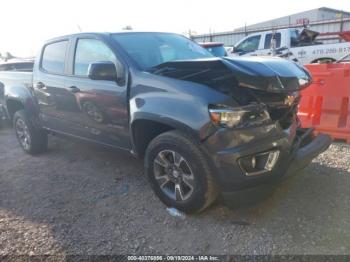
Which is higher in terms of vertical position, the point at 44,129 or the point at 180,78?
the point at 180,78

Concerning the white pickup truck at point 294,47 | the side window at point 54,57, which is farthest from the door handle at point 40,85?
the white pickup truck at point 294,47

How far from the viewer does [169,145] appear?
3.17 meters

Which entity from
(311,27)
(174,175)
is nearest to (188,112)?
(174,175)

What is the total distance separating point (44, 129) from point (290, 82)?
373cm

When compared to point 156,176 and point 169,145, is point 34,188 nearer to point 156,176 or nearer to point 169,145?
point 156,176

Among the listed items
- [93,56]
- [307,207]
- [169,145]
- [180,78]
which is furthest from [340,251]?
[93,56]

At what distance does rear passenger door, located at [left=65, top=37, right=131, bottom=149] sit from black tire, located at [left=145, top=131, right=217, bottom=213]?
51cm

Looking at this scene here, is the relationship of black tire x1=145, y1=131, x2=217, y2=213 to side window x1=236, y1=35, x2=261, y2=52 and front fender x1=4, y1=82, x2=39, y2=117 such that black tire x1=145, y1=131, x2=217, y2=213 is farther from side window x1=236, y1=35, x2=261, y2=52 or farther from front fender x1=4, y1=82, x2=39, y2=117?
side window x1=236, y1=35, x2=261, y2=52

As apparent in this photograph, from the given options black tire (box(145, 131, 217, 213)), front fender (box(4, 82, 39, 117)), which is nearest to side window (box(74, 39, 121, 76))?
black tire (box(145, 131, 217, 213))

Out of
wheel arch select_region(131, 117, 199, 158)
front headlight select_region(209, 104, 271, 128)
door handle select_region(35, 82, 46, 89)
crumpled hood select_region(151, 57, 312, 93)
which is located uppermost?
crumpled hood select_region(151, 57, 312, 93)

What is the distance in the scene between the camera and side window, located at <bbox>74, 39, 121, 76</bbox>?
12.6 ft

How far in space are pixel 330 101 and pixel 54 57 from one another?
13.4 feet

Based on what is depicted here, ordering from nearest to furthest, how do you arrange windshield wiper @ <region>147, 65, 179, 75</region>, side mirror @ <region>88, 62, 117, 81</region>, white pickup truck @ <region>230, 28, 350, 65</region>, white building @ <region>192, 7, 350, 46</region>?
windshield wiper @ <region>147, 65, 179, 75</region> < side mirror @ <region>88, 62, 117, 81</region> < white pickup truck @ <region>230, 28, 350, 65</region> < white building @ <region>192, 7, 350, 46</region>

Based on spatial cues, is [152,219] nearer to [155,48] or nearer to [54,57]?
[155,48]
